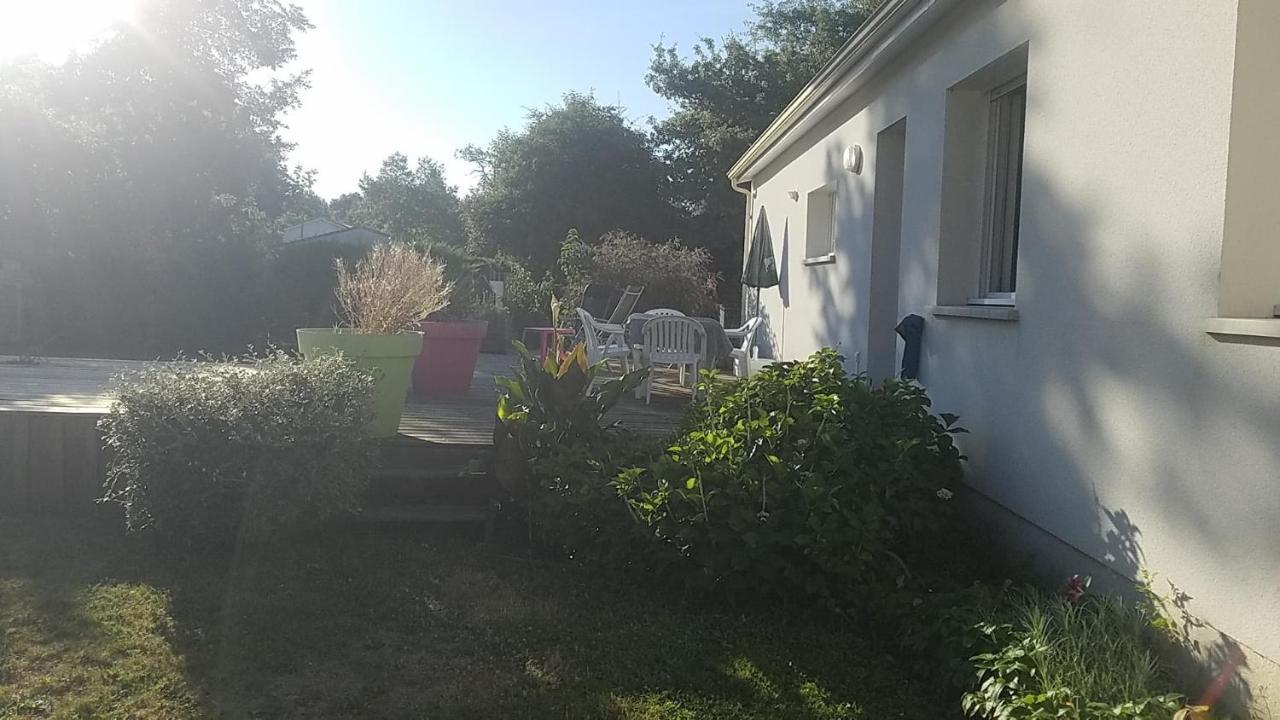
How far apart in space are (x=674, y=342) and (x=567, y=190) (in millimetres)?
17486

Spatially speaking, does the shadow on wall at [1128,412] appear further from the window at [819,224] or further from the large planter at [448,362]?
the large planter at [448,362]

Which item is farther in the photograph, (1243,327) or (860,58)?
(860,58)

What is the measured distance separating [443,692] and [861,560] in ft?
5.40

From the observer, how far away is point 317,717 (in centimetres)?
290

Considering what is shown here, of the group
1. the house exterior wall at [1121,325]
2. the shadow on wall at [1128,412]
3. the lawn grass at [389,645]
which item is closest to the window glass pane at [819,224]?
the house exterior wall at [1121,325]

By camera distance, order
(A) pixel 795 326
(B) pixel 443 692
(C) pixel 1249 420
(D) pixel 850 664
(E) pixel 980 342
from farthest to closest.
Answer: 1. (A) pixel 795 326
2. (E) pixel 980 342
3. (D) pixel 850 664
4. (B) pixel 443 692
5. (C) pixel 1249 420

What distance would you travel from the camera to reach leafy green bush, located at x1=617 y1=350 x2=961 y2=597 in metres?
3.70

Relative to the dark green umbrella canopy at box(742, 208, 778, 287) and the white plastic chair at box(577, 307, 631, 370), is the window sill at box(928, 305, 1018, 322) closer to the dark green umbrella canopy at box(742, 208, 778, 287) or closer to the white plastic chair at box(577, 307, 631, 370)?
the white plastic chair at box(577, 307, 631, 370)

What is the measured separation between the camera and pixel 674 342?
26.5 ft

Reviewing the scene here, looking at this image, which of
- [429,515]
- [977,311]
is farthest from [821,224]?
[429,515]

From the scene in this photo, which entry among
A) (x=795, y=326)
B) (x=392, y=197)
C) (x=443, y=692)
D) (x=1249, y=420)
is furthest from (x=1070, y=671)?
(x=392, y=197)

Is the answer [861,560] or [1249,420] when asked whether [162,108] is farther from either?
[1249,420]

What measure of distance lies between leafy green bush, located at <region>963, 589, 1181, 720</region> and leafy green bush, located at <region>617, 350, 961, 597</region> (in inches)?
27.8

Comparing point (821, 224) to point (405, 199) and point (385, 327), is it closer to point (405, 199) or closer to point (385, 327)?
point (385, 327)
